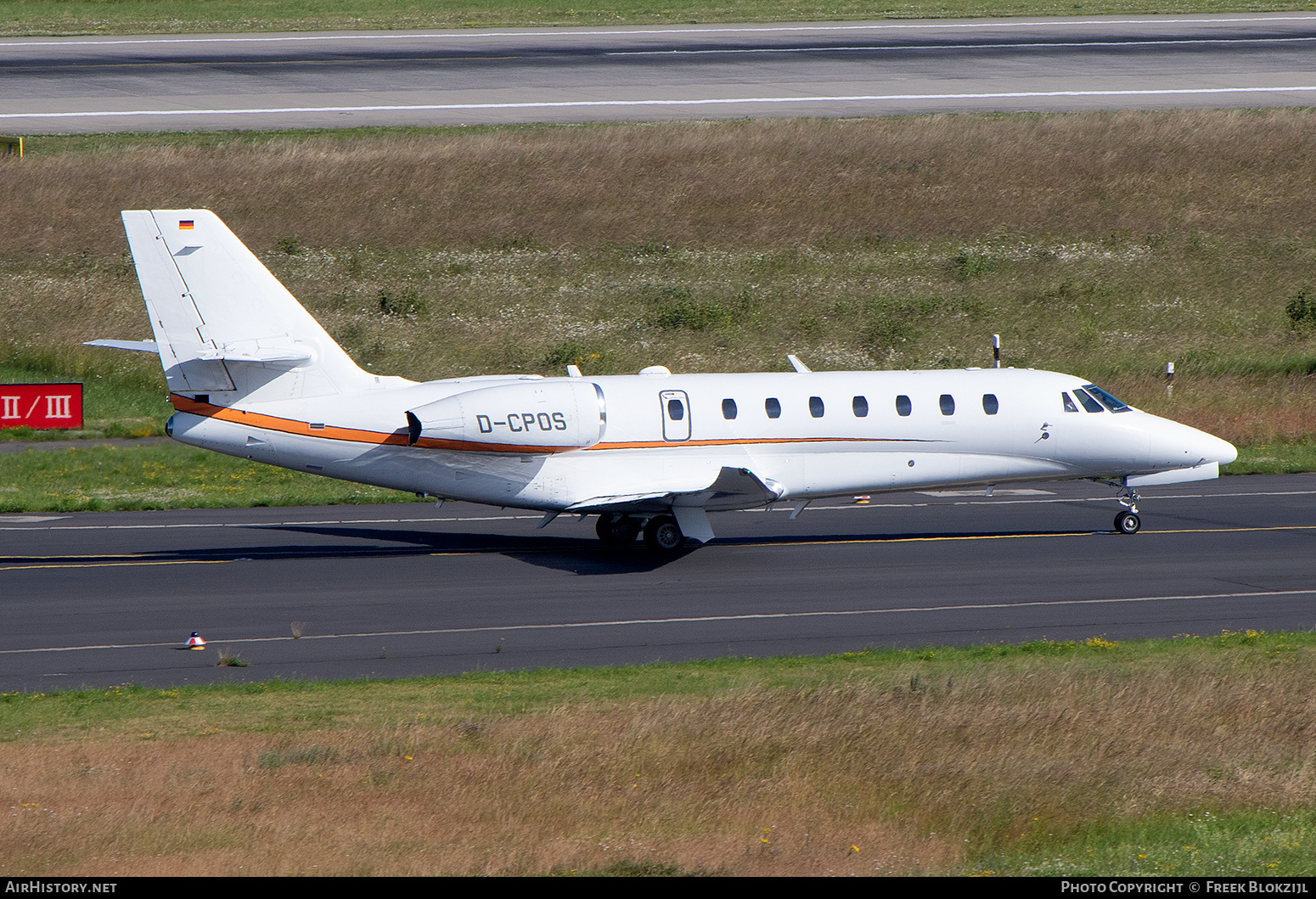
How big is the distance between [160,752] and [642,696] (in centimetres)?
524

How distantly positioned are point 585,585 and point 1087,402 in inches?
400

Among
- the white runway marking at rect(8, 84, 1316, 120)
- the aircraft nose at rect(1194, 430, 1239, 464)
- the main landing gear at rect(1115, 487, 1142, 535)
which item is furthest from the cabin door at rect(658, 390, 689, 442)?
the white runway marking at rect(8, 84, 1316, 120)

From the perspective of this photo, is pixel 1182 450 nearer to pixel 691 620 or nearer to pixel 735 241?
pixel 691 620

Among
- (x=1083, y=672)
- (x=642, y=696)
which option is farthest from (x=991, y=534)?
(x=642, y=696)

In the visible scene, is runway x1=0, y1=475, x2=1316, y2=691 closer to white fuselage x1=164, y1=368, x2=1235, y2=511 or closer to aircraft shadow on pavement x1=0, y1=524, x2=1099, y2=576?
aircraft shadow on pavement x1=0, y1=524, x2=1099, y2=576

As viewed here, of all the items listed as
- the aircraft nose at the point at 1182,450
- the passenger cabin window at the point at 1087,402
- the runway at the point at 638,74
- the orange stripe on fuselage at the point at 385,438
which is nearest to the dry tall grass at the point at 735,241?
the runway at the point at 638,74

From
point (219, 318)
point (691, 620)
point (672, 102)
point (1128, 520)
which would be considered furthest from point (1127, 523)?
point (672, 102)

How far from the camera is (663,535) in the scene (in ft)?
81.1

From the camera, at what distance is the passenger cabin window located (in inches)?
1030

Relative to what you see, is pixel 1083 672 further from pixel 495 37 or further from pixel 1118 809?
pixel 495 37

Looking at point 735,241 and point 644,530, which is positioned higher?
point 735,241

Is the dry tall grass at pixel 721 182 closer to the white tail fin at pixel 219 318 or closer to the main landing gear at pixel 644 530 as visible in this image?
the main landing gear at pixel 644 530

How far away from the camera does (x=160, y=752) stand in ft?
45.2

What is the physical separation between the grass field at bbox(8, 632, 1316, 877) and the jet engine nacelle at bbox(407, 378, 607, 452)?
21.7 feet
